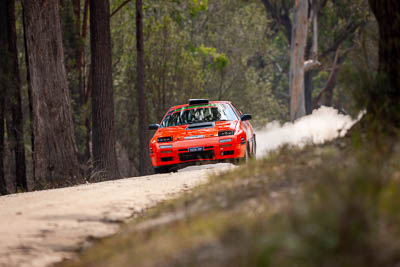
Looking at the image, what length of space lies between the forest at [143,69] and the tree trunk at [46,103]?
2 centimetres

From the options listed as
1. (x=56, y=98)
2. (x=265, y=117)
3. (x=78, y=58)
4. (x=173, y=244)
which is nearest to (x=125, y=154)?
(x=78, y=58)

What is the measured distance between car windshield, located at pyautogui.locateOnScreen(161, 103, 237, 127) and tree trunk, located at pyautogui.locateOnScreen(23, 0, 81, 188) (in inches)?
88.9

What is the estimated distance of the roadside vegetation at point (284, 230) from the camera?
3.46 meters

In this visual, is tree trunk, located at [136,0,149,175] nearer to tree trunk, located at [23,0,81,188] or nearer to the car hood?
tree trunk, located at [23,0,81,188]

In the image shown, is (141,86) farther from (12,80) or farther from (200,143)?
(200,143)

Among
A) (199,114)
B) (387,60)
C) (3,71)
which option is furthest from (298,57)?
(387,60)

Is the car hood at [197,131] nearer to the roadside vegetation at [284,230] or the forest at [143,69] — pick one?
the forest at [143,69]

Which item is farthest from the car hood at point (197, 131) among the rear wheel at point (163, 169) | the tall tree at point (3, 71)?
the tall tree at point (3, 71)

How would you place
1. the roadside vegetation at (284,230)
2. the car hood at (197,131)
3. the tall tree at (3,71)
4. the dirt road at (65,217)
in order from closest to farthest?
the roadside vegetation at (284,230) → the dirt road at (65,217) → the car hood at (197,131) → the tall tree at (3,71)

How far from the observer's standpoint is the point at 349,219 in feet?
11.9

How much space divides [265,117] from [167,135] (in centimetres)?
3049

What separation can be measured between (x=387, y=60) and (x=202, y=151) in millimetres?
4601

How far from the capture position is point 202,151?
40.7 feet

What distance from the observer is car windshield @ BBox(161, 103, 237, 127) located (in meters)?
13.7
